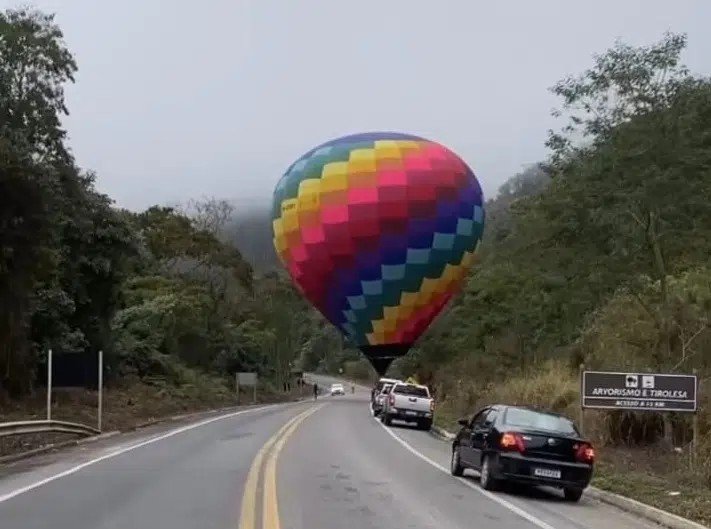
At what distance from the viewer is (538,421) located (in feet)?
55.7

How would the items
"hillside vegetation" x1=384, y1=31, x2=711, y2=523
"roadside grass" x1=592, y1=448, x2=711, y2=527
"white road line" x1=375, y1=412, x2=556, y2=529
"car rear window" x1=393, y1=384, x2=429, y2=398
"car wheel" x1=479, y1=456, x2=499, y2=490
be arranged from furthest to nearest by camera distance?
"car rear window" x1=393, y1=384, x2=429, y2=398 < "hillside vegetation" x1=384, y1=31, x2=711, y2=523 < "car wheel" x1=479, y1=456, x2=499, y2=490 < "roadside grass" x1=592, y1=448, x2=711, y2=527 < "white road line" x1=375, y1=412, x2=556, y2=529

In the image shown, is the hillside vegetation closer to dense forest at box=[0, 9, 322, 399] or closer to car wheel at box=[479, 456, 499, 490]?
car wheel at box=[479, 456, 499, 490]

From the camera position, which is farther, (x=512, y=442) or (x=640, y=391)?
(x=640, y=391)

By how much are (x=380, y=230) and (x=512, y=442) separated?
82.4 feet

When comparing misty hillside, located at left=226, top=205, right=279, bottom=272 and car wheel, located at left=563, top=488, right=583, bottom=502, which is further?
misty hillside, located at left=226, top=205, right=279, bottom=272

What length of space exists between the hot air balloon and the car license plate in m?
25.4

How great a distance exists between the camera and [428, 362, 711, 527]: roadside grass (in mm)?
15086

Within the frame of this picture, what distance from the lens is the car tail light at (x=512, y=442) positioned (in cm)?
1612

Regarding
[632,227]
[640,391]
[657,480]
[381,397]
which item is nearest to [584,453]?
[657,480]

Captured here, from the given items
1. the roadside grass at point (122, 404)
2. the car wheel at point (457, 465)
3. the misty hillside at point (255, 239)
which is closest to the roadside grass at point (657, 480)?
the car wheel at point (457, 465)

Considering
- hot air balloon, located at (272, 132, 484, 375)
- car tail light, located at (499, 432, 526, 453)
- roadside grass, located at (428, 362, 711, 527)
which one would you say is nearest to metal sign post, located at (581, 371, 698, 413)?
roadside grass, located at (428, 362, 711, 527)

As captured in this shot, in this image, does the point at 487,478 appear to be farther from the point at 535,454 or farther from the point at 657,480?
the point at 657,480

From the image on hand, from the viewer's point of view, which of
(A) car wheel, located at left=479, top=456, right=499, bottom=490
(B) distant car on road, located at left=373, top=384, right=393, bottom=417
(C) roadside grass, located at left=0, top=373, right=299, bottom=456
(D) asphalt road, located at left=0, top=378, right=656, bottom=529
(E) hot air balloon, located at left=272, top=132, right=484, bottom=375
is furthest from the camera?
(B) distant car on road, located at left=373, top=384, right=393, bottom=417

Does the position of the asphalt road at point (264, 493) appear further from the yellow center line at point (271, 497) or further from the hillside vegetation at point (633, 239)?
the hillside vegetation at point (633, 239)
